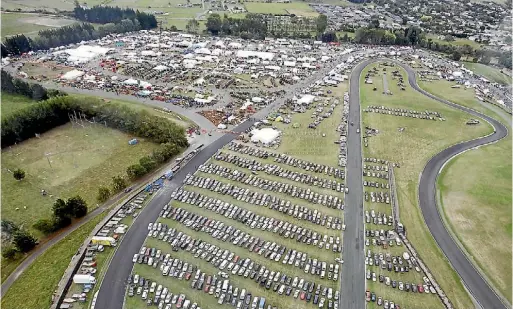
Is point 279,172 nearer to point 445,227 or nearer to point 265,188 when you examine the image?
point 265,188

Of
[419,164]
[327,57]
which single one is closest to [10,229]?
[419,164]

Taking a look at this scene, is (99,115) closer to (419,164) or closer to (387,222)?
(387,222)

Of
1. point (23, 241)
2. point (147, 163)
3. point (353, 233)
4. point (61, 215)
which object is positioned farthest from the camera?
point (147, 163)

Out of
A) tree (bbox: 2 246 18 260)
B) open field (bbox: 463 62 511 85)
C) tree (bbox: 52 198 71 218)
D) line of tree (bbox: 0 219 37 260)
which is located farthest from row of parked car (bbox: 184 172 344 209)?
open field (bbox: 463 62 511 85)

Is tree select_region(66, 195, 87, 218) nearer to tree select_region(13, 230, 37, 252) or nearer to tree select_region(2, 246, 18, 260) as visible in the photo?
tree select_region(13, 230, 37, 252)

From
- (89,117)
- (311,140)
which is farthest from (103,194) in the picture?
(311,140)

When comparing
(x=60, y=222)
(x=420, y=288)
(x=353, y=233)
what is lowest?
(x=420, y=288)
